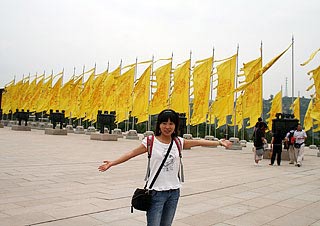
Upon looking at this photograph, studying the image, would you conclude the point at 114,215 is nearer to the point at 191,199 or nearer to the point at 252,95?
the point at 191,199

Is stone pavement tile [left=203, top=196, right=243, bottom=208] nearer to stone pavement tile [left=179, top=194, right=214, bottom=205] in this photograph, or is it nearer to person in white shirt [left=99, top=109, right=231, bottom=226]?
stone pavement tile [left=179, top=194, right=214, bottom=205]

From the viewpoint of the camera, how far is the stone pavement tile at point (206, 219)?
4520mm

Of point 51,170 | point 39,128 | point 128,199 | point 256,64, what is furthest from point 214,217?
point 39,128

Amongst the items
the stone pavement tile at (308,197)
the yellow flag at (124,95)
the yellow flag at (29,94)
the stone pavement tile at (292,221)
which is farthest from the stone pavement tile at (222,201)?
the yellow flag at (29,94)

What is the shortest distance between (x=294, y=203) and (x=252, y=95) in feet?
46.3

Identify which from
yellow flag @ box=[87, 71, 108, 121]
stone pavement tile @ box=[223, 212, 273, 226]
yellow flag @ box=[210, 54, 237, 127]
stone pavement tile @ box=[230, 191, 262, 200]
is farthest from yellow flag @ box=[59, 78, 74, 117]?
stone pavement tile @ box=[223, 212, 273, 226]

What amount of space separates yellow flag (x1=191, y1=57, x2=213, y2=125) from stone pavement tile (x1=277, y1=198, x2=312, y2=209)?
14.5 metres

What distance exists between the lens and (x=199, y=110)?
815 inches

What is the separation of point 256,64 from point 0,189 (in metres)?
16.5

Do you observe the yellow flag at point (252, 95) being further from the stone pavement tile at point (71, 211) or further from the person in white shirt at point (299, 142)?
the stone pavement tile at point (71, 211)

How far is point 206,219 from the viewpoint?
4.71 meters

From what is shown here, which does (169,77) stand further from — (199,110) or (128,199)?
(128,199)

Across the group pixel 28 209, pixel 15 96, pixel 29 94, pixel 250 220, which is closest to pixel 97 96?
pixel 29 94

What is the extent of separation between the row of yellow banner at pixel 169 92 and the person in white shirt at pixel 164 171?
1382cm
